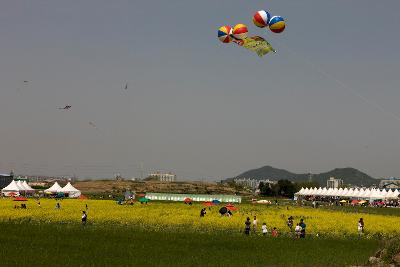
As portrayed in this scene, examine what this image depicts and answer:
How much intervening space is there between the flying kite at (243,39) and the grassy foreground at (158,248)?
1013 centimetres

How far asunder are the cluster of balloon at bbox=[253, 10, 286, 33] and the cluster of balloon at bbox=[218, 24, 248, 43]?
46.7 inches

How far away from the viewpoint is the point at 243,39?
27703mm

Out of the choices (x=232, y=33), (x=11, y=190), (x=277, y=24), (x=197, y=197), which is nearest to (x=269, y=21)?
(x=277, y=24)

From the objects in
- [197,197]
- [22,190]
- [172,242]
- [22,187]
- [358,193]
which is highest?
[358,193]

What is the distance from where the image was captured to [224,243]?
33156 mm

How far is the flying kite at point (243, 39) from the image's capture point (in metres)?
25.7

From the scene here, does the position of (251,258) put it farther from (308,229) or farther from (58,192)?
(58,192)

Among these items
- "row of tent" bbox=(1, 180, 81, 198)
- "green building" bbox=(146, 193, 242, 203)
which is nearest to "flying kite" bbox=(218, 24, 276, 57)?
"green building" bbox=(146, 193, 242, 203)

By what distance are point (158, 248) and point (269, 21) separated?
44.0ft

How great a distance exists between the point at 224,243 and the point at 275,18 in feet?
46.8

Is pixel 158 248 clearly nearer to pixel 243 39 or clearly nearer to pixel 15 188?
pixel 243 39

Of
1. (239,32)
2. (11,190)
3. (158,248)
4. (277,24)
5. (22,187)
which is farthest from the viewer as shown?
(22,187)

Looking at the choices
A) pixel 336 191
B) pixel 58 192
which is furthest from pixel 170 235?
pixel 336 191

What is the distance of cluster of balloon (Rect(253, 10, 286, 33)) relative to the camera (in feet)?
86.0
